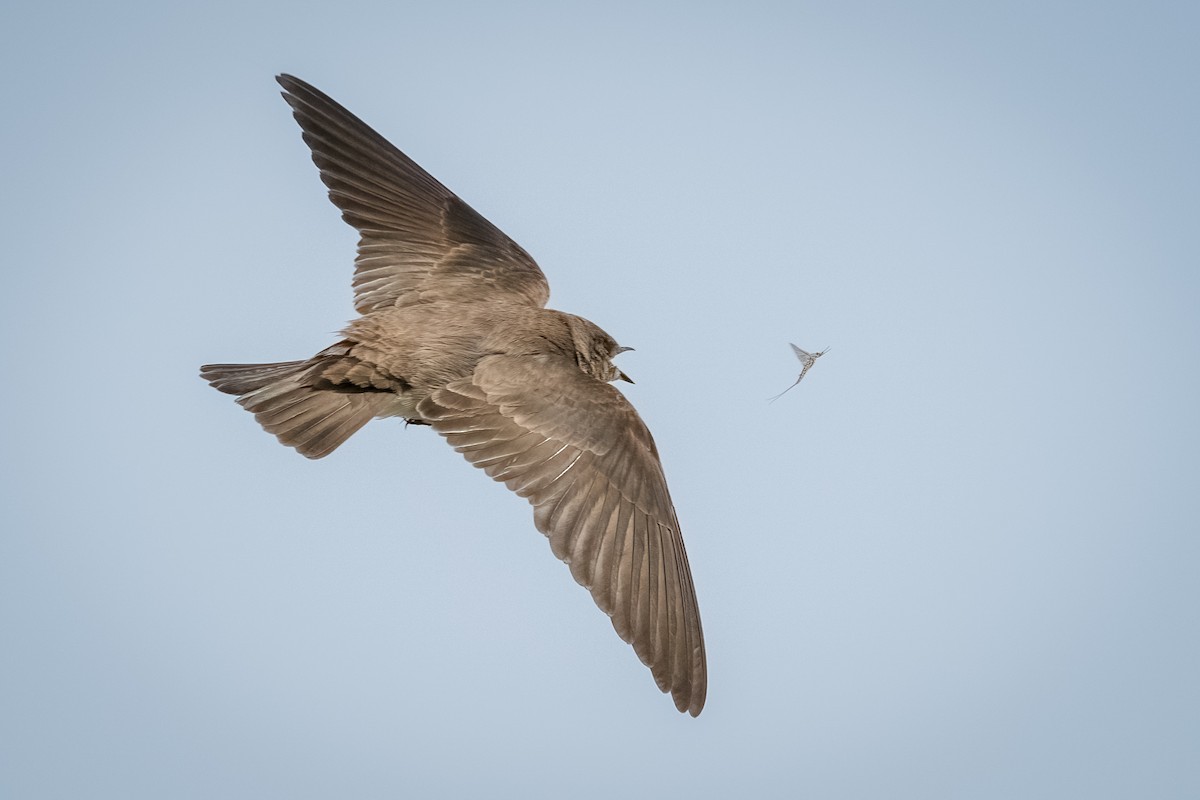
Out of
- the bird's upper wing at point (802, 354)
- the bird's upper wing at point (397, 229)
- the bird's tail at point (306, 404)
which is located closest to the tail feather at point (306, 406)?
the bird's tail at point (306, 404)

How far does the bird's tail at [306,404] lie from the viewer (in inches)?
257

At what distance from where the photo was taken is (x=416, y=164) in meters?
7.88

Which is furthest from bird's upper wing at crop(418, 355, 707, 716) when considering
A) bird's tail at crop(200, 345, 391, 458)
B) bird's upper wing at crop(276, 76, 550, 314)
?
bird's upper wing at crop(276, 76, 550, 314)

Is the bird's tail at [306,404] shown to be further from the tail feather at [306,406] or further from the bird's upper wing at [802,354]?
the bird's upper wing at [802,354]

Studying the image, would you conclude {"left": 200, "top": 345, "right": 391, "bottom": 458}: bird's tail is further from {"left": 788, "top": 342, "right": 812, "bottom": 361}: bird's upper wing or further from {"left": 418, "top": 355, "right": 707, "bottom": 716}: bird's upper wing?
{"left": 788, "top": 342, "right": 812, "bottom": 361}: bird's upper wing

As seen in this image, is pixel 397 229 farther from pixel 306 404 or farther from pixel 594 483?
pixel 594 483

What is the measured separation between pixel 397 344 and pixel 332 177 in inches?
52.6

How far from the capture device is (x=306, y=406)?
258 inches

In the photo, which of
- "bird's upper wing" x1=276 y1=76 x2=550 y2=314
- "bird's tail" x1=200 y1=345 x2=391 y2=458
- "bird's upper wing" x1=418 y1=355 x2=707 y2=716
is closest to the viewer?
"bird's upper wing" x1=418 y1=355 x2=707 y2=716

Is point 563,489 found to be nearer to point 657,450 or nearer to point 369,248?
point 657,450

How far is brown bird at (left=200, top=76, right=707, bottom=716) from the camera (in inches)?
240

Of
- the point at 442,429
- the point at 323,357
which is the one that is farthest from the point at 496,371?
the point at 323,357

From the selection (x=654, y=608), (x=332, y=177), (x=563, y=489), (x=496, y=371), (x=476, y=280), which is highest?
(x=332, y=177)

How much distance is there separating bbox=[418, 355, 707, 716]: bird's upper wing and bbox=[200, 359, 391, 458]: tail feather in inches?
14.8
